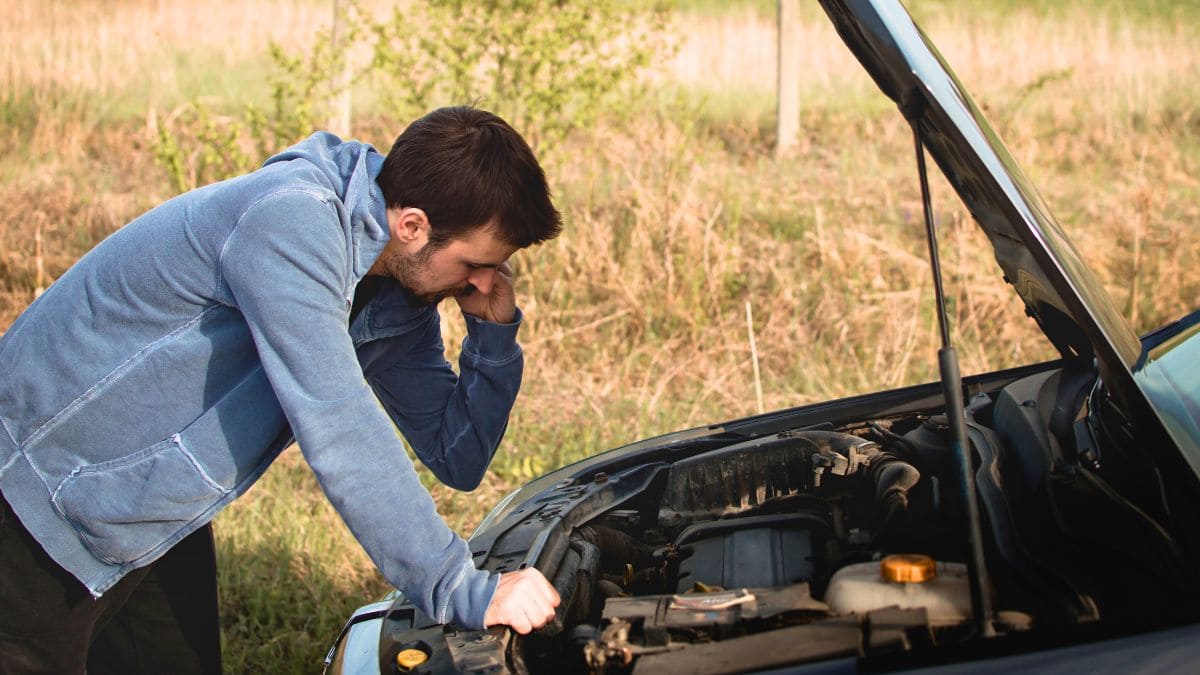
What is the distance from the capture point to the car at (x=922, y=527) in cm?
170

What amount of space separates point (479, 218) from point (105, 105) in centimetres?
741

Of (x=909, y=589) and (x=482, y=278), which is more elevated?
(x=482, y=278)

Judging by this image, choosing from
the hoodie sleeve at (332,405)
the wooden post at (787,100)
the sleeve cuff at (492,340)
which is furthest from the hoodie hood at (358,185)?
the wooden post at (787,100)

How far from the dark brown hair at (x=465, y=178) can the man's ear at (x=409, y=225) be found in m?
0.01

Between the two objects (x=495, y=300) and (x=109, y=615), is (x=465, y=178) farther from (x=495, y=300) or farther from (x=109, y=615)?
(x=109, y=615)

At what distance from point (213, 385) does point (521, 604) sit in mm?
670

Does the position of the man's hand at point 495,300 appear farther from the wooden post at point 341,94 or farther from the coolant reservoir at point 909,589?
the wooden post at point 341,94

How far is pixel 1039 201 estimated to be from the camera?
2.20 m

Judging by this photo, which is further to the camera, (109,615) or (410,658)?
(109,615)

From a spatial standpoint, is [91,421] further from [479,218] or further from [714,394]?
[714,394]

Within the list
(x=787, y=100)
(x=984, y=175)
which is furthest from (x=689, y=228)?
(x=984, y=175)

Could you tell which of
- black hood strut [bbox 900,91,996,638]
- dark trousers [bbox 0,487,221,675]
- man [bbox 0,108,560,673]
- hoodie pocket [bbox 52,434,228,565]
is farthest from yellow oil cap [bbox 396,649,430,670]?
black hood strut [bbox 900,91,996,638]

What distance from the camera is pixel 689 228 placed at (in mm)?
5883

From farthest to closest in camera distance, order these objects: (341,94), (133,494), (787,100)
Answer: (787,100)
(341,94)
(133,494)
